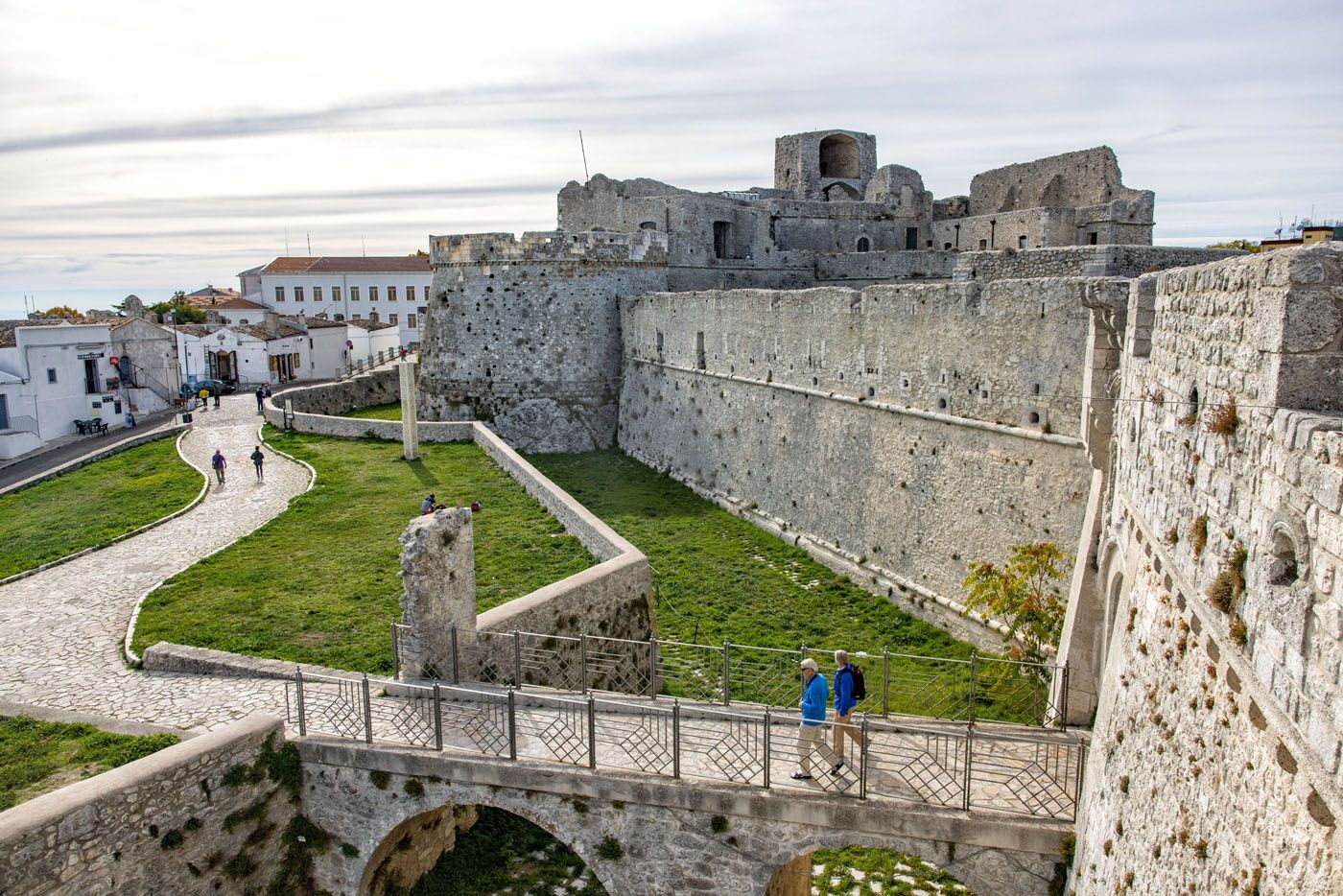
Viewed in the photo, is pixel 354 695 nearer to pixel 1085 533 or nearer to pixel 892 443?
pixel 1085 533

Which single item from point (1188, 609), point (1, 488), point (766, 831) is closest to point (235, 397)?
point (1, 488)

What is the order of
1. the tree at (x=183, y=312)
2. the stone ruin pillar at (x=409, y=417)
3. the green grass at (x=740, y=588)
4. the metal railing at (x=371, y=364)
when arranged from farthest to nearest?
the tree at (x=183, y=312)
the metal railing at (x=371, y=364)
the stone ruin pillar at (x=409, y=417)
the green grass at (x=740, y=588)

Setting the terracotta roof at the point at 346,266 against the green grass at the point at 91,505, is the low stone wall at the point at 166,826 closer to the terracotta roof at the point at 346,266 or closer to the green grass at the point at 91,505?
the green grass at the point at 91,505

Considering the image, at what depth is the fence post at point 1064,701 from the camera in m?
7.82

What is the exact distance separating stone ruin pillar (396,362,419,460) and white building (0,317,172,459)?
13444mm

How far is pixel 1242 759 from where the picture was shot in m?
3.83

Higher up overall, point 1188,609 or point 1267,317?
point 1267,317

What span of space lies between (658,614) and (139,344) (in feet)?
98.5

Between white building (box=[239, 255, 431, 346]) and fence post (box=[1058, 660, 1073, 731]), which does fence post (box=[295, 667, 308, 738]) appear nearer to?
fence post (box=[1058, 660, 1073, 731])

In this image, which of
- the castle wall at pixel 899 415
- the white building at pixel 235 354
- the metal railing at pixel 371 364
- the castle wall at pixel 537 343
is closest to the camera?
the castle wall at pixel 899 415

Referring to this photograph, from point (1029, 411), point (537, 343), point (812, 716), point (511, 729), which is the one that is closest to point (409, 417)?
point (537, 343)

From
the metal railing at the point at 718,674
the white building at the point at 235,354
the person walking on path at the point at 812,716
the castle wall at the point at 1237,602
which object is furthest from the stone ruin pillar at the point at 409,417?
the white building at the point at 235,354

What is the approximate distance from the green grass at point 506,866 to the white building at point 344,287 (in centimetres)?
5236

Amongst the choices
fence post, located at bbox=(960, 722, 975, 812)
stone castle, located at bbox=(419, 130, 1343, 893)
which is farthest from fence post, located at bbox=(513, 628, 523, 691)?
stone castle, located at bbox=(419, 130, 1343, 893)
